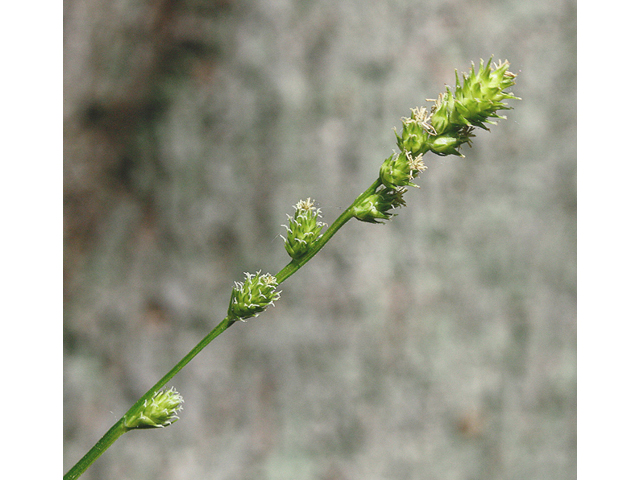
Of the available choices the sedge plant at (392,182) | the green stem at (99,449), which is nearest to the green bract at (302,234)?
the sedge plant at (392,182)

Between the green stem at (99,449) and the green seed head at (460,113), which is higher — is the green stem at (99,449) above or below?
below

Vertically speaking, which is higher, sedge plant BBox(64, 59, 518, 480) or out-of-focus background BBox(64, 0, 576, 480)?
→ out-of-focus background BBox(64, 0, 576, 480)

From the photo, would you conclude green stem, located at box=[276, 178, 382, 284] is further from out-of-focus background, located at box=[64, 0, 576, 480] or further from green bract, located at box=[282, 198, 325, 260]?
out-of-focus background, located at box=[64, 0, 576, 480]

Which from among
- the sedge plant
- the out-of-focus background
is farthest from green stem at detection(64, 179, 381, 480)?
the out-of-focus background

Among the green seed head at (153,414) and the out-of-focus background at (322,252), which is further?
the out-of-focus background at (322,252)

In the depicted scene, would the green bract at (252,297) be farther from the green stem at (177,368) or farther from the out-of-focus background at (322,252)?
the out-of-focus background at (322,252)
